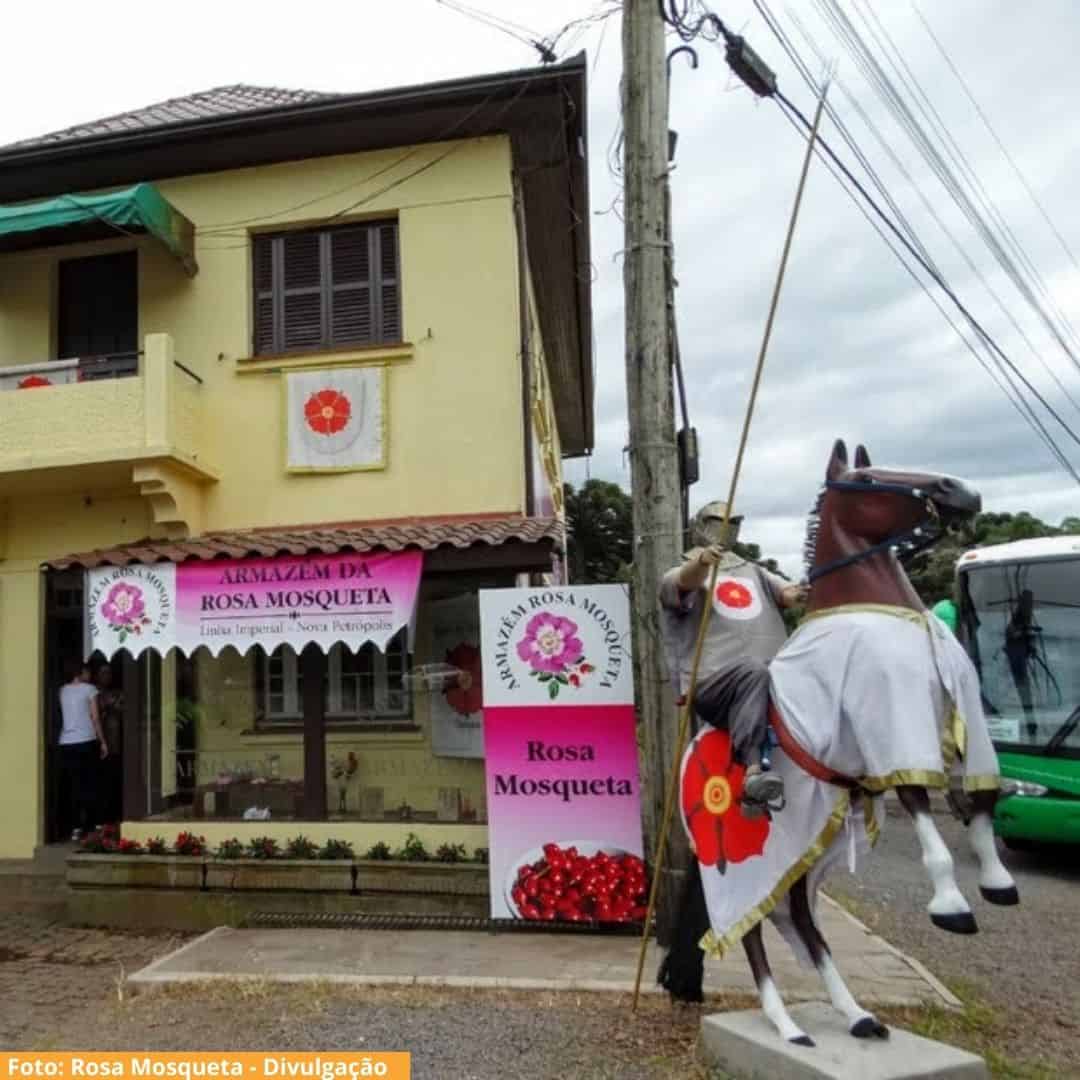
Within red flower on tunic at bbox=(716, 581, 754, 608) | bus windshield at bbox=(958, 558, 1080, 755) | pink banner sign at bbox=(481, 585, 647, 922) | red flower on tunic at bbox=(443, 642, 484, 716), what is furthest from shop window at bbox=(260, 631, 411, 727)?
bus windshield at bbox=(958, 558, 1080, 755)

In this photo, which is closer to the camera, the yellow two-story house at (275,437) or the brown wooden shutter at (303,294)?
the yellow two-story house at (275,437)

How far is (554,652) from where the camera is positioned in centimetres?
698

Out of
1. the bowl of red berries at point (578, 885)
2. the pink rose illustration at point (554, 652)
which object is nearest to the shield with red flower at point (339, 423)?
the pink rose illustration at point (554, 652)

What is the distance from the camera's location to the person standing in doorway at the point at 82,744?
917 centimetres

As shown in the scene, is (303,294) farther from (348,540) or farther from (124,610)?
(124,610)

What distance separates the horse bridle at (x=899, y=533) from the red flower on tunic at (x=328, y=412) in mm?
5726

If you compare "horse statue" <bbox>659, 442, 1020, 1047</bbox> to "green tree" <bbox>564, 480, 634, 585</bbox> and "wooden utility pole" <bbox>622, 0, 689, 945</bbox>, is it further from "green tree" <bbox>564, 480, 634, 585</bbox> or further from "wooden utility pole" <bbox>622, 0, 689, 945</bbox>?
"green tree" <bbox>564, 480, 634, 585</bbox>

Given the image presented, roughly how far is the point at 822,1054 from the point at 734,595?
204cm

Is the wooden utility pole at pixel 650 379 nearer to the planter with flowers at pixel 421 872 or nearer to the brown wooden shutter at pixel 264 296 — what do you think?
the planter with flowers at pixel 421 872

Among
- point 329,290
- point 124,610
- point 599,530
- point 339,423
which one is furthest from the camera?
point 599,530

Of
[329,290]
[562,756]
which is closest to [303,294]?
[329,290]

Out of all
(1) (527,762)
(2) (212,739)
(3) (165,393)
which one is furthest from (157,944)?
(3) (165,393)

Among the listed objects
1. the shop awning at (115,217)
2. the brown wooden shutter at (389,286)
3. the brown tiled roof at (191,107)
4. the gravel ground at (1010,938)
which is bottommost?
the gravel ground at (1010,938)
